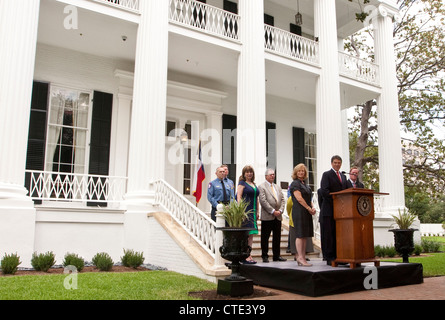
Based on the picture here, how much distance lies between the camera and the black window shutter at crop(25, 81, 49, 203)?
10.7m

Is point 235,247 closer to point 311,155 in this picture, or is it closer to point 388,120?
point 388,120

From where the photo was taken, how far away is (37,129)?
10867 millimetres

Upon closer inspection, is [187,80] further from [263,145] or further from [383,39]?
[383,39]

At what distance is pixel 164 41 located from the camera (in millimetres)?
10453

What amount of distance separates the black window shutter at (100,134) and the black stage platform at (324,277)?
21.5ft

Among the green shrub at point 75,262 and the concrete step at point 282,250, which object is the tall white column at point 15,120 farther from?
the concrete step at point 282,250

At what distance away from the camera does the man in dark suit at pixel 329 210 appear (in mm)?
6109

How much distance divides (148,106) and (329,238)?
18.5 feet

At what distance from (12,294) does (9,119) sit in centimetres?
455

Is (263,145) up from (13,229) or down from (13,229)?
up

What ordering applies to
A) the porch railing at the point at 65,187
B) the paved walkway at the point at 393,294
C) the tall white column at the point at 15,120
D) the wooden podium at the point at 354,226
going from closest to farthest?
1. the paved walkway at the point at 393,294
2. the wooden podium at the point at 354,226
3. the tall white column at the point at 15,120
4. the porch railing at the point at 65,187

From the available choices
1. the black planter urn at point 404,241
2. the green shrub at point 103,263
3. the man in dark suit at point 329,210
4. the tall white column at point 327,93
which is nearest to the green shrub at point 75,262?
the green shrub at point 103,263

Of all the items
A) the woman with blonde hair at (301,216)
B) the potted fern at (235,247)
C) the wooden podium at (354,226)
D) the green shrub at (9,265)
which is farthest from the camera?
the green shrub at (9,265)
